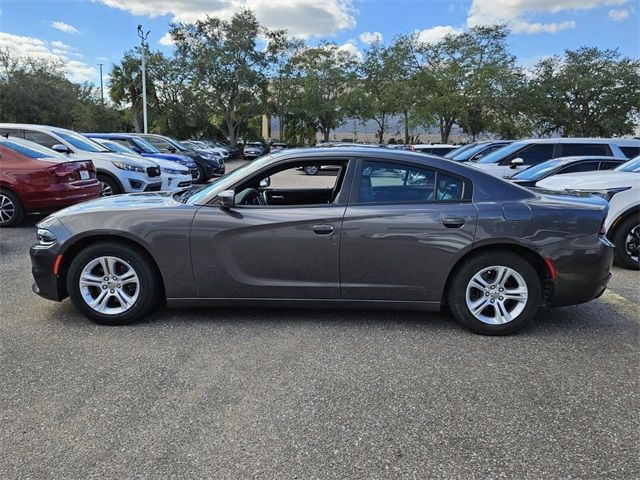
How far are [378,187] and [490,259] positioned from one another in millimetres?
1056

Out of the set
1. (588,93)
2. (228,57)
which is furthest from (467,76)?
(228,57)

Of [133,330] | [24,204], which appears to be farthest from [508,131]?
[133,330]

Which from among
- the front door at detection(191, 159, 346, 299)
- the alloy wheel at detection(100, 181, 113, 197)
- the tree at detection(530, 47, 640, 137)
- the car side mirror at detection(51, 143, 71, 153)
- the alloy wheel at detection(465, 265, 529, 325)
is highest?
the tree at detection(530, 47, 640, 137)

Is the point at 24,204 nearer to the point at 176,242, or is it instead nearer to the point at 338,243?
the point at 176,242

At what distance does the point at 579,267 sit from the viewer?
383 centimetres

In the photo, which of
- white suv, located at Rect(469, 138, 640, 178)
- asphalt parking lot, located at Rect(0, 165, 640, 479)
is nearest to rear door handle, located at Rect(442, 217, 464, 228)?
asphalt parking lot, located at Rect(0, 165, 640, 479)

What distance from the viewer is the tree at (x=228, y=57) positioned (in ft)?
133

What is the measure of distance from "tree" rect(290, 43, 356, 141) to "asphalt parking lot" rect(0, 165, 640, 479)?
37.1 meters

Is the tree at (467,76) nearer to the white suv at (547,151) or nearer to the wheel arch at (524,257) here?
the white suv at (547,151)

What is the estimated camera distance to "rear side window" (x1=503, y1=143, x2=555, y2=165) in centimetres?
1104

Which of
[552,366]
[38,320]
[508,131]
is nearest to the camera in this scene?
[552,366]

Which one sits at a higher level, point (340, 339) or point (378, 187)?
point (378, 187)

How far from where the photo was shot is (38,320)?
4145 mm

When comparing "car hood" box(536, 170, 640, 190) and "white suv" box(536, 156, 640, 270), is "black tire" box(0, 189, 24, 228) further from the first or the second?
"white suv" box(536, 156, 640, 270)
